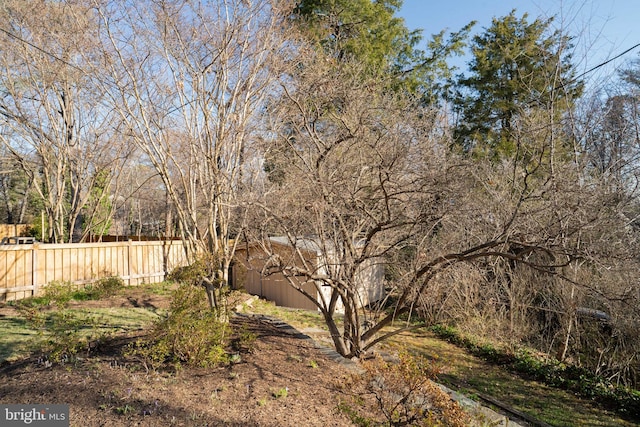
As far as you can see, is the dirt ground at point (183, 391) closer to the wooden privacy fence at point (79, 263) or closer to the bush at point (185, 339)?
the bush at point (185, 339)

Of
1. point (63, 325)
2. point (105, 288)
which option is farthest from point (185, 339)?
point (105, 288)

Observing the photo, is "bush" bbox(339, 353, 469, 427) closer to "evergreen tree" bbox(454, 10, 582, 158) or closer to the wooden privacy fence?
the wooden privacy fence

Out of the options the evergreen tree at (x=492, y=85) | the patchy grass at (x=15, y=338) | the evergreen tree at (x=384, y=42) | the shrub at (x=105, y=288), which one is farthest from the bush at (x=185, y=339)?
the evergreen tree at (x=492, y=85)

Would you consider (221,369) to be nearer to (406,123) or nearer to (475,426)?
(475,426)

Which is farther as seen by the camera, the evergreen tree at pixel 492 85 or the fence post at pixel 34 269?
the evergreen tree at pixel 492 85

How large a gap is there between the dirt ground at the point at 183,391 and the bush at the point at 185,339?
0.12m

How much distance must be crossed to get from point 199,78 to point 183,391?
4566mm

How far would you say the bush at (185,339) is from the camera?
12.1ft

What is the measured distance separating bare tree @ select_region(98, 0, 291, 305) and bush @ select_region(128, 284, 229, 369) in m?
1.70

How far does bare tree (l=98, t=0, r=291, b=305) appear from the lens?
588cm

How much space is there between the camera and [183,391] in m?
3.25

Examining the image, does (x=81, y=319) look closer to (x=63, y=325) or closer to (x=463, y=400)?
(x=63, y=325)

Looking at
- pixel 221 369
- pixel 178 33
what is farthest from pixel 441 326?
pixel 178 33

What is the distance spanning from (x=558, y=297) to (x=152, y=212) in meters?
23.3
